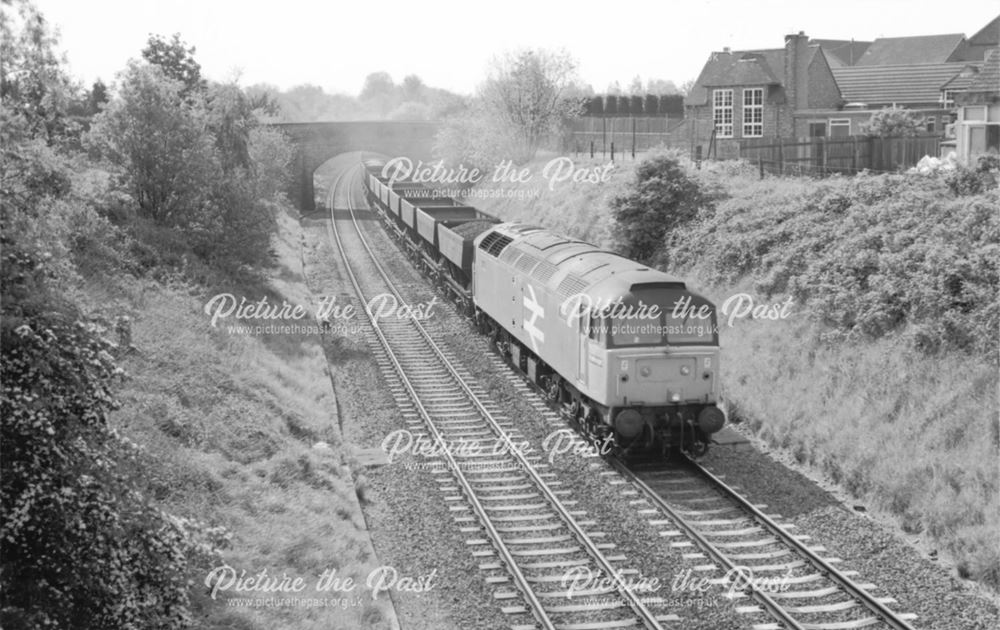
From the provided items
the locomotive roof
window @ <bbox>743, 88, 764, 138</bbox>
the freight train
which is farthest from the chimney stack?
the freight train

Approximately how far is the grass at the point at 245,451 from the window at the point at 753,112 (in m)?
26.3

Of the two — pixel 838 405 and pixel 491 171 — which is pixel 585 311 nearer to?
pixel 838 405

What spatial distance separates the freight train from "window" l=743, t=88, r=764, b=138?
23.7m

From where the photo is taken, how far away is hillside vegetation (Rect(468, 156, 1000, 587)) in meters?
14.7

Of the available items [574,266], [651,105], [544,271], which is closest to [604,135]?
[651,105]

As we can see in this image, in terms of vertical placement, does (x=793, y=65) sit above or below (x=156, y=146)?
above

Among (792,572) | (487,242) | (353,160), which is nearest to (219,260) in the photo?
(487,242)

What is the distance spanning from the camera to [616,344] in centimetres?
1625

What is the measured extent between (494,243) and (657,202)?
760 centimetres

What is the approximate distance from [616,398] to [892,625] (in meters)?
6.08

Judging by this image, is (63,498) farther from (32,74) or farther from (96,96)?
(96,96)

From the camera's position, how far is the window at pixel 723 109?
43.2m

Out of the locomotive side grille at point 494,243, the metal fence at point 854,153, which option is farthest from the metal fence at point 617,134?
the locomotive side grille at point 494,243

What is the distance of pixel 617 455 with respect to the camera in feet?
56.2
